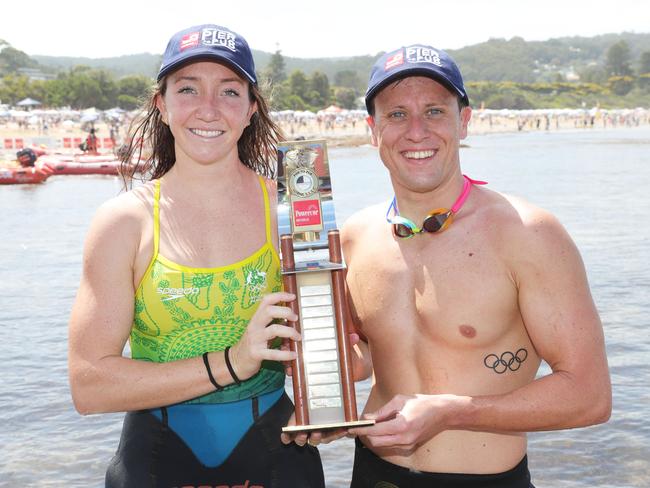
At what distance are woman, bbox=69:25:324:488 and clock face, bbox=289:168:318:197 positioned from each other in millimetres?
285

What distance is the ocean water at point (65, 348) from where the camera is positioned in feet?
21.3

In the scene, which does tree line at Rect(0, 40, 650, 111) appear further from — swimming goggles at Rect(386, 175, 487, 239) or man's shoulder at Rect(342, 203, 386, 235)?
swimming goggles at Rect(386, 175, 487, 239)

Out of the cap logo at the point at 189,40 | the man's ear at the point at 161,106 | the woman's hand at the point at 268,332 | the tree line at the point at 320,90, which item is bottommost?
the woman's hand at the point at 268,332

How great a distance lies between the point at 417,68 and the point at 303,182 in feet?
Result: 1.88

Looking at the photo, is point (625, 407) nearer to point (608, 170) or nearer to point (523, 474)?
point (523, 474)

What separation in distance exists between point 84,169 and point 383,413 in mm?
33971

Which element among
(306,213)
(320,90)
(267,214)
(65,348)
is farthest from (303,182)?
(320,90)

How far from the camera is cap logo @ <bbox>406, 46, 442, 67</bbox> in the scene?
3.06 m

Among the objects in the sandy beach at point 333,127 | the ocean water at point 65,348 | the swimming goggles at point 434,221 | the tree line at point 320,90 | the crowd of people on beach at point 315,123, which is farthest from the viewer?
the tree line at point 320,90

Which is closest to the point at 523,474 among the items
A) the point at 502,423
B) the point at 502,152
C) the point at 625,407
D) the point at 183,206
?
the point at 502,423

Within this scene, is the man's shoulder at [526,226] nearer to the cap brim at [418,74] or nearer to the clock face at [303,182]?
the cap brim at [418,74]

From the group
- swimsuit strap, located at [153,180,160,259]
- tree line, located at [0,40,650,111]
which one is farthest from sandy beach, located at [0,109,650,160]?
swimsuit strap, located at [153,180,160,259]

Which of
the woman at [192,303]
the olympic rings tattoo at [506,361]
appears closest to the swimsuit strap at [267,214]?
the woman at [192,303]

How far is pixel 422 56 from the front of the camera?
10.1 ft
